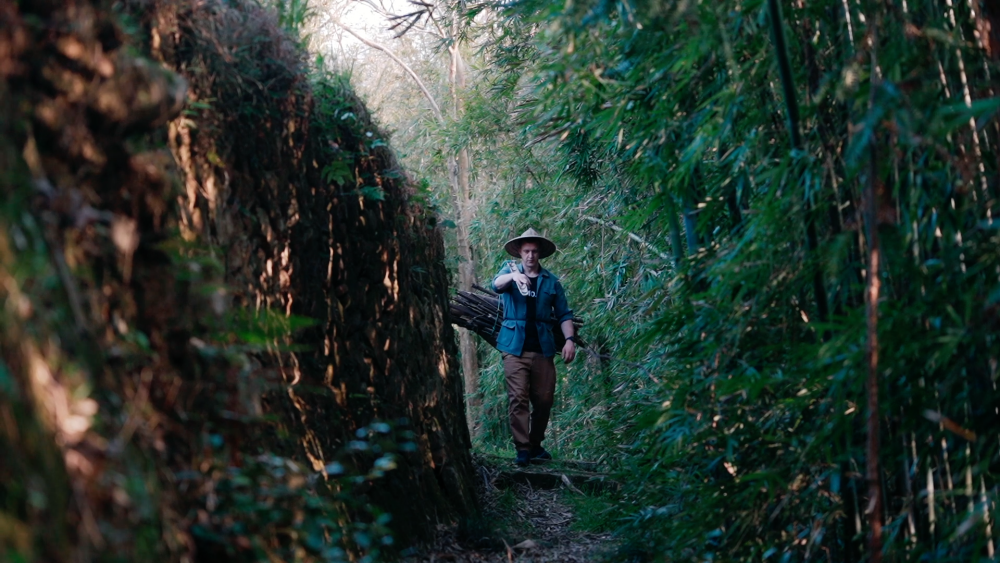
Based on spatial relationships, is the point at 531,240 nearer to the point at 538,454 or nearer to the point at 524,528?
the point at 538,454

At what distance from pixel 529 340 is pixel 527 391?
1.29 feet

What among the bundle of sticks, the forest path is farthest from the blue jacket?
the forest path

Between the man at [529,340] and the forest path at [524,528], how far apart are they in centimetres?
37

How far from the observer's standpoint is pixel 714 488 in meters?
3.13

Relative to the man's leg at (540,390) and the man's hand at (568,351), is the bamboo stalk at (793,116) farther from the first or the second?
the man's leg at (540,390)

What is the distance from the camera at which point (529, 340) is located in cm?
684

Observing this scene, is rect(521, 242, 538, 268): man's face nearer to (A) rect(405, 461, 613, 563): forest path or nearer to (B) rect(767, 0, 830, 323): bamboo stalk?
(A) rect(405, 461, 613, 563): forest path

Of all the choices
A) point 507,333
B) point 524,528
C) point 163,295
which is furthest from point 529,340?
point 163,295

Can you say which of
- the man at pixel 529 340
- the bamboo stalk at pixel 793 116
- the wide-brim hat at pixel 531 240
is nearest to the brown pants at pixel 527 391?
the man at pixel 529 340

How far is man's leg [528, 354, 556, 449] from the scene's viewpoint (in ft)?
22.4

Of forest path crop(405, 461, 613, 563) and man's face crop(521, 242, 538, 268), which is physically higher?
man's face crop(521, 242, 538, 268)

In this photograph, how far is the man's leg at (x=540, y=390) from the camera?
6.83 m

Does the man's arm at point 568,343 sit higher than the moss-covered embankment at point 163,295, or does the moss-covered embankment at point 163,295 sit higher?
the moss-covered embankment at point 163,295

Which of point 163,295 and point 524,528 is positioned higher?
point 163,295
